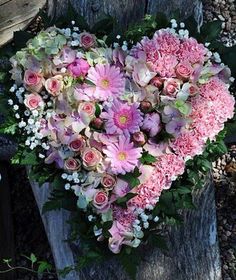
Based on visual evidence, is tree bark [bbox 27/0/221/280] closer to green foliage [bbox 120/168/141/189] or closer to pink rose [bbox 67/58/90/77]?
green foliage [bbox 120/168/141/189]

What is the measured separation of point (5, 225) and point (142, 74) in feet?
4.61

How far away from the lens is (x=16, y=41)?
2920 millimetres

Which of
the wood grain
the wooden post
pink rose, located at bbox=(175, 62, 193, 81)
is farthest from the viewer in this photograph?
the wood grain

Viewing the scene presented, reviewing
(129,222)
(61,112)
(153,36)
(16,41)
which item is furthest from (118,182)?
(16,41)

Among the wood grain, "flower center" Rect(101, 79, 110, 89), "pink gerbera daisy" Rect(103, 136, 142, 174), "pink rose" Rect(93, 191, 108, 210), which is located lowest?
the wood grain

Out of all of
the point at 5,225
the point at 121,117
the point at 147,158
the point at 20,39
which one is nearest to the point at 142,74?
the point at 121,117

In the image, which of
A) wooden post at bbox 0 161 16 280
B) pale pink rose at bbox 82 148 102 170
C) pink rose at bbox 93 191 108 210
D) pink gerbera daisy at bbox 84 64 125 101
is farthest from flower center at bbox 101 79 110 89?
wooden post at bbox 0 161 16 280

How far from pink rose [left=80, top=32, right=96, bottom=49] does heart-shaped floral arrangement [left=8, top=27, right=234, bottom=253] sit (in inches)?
1.7

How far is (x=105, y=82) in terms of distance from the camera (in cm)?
257

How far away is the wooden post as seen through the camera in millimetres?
3568

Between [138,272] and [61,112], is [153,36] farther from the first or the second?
[138,272]

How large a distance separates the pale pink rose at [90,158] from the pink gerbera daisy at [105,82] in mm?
195

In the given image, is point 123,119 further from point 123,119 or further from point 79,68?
point 79,68

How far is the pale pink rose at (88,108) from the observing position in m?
2.50
